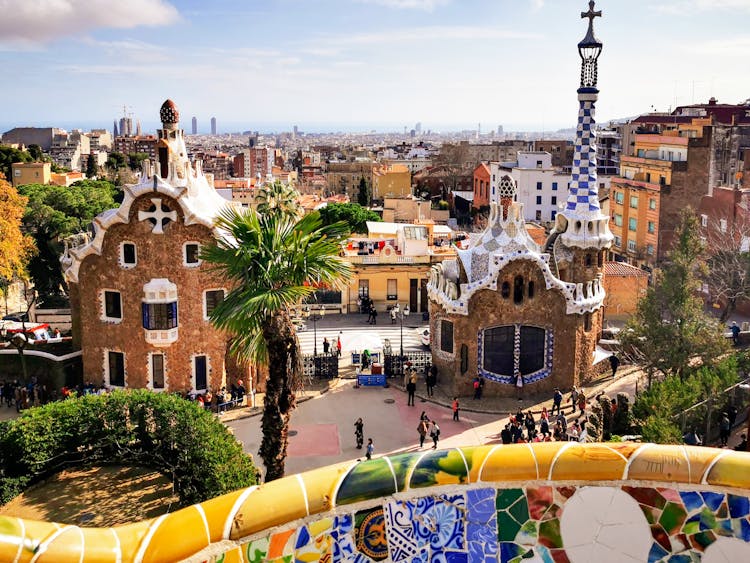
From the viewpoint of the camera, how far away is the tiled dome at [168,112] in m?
31.7

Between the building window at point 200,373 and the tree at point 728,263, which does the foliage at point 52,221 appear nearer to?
the building window at point 200,373

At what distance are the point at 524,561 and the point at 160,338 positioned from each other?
25.7 metres

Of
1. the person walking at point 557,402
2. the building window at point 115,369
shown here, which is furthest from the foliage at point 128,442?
the person walking at point 557,402

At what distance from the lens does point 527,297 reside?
31.3m

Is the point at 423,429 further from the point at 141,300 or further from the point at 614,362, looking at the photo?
the point at 141,300

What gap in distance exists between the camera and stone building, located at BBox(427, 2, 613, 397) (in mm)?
31172

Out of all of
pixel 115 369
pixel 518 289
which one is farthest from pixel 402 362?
pixel 115 369

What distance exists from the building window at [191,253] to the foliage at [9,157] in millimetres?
64612

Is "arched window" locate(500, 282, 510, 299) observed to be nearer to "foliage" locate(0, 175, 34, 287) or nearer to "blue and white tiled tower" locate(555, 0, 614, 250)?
"blue and white tiled tower" locate(555, 0, 614, 250)

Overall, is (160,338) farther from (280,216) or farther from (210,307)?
(280,216)

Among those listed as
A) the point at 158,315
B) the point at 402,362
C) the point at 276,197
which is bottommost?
the point at 402,362

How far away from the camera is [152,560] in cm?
606

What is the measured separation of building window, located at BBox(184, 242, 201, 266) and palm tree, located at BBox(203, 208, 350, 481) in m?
13.3

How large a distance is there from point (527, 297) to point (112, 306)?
17.6 meters
